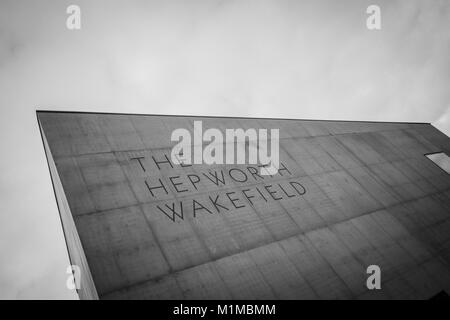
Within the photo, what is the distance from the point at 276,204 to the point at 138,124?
24.8 ft

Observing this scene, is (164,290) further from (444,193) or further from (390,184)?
(444,193)

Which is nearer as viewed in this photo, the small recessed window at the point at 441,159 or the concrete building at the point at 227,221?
the concrete building at the point at 227,221

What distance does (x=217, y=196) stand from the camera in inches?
486

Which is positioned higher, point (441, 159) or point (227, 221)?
point (227, 221)

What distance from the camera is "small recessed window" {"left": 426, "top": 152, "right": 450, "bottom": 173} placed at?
73.4 feet

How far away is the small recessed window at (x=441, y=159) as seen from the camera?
73.4ft

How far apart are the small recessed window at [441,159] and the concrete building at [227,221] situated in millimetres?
6555

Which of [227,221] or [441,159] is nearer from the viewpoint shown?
[227,221]

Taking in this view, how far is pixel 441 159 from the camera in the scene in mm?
23344

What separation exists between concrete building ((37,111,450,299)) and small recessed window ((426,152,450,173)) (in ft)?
21.5

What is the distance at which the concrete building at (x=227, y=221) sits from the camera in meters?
9.41

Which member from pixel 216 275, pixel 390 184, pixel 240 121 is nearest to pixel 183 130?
pixel 240 121

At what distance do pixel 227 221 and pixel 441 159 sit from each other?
2137 centimetres

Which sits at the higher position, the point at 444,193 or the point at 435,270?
the point at 444,193
